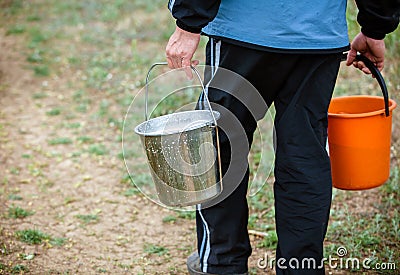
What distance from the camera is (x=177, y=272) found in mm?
2863

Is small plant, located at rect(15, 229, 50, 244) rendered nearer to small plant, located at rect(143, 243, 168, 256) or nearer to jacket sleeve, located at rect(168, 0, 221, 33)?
small plant, located at rect(143, 243, 168, 256)

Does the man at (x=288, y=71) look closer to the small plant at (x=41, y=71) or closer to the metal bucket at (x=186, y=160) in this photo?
the metal bucket at (x=186, y=160)

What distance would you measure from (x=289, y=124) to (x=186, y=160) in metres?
0.39

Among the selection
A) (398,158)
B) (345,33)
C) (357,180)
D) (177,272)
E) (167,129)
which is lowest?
(177,272)

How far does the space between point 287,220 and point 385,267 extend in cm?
75

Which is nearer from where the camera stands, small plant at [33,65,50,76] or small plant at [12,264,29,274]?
small plant at [12,264,29,274]

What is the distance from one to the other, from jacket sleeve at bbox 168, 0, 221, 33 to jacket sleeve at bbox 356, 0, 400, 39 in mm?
558

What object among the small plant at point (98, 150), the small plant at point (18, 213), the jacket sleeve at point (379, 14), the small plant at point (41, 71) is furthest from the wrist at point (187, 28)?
the small plant at point (41, 71)

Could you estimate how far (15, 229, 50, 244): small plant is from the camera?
3.07 m

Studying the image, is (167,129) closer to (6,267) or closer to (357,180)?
(357,180)

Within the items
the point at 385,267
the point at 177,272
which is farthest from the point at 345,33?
the point at 177,272

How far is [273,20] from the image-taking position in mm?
2105

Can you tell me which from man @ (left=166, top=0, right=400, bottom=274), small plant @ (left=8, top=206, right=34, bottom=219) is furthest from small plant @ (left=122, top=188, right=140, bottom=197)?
man @ (left=166, top=0, right=400, bottom=274)

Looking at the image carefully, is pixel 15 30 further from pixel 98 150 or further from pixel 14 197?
pixel 14 197
